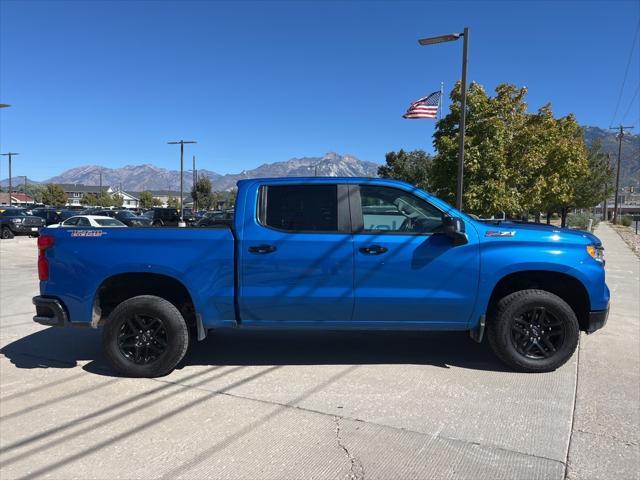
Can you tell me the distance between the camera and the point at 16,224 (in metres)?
27.5

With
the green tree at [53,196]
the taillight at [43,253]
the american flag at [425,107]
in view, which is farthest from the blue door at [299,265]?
the green tree at [53,196]

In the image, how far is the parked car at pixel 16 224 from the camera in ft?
88.4

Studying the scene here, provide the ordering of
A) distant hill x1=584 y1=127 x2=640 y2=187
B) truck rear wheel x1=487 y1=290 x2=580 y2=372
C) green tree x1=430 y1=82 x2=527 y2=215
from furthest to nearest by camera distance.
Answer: distant hill x1=584 y1=127 x2=640 y2=187 < green tree x1=430 y1=82 x2=527 y2=215 < truck rear wheel x1=487 y1=290 x2=580 y2=372

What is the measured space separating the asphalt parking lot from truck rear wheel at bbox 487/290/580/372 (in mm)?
179

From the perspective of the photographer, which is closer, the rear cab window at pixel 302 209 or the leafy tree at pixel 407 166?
the rear cab window at pixel 302 209

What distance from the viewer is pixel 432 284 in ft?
15.1

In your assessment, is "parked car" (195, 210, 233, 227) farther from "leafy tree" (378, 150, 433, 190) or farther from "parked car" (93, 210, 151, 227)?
"leafy tree" (378, 150, 433, 190)

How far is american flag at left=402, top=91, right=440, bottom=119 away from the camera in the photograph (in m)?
15.8

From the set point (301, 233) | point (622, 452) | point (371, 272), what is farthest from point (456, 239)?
point (622, 452)

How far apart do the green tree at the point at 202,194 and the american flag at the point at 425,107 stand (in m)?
66.8

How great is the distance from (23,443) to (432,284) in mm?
3467

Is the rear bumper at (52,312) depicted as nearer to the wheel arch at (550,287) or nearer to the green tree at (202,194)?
the wheel arch at (550,287)

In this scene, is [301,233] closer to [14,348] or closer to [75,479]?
[75,479]

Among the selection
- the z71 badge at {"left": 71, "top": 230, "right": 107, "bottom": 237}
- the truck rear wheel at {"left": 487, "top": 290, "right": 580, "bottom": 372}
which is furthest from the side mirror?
the z71 badge at {"left": 71, "top": 230, "right": 107, "bottom": 237}
